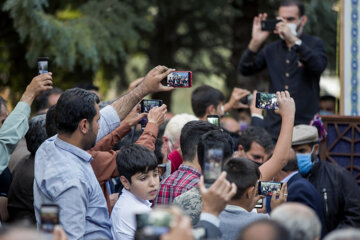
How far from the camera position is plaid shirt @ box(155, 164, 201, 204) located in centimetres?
482

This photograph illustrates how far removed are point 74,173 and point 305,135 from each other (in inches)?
126

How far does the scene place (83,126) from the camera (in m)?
4.46

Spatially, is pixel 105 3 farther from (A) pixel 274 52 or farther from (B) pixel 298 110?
(B) pixel 298 110

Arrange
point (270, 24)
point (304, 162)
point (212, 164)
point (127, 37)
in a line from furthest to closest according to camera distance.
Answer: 1. point (127, 37)
2. point (270, 24)
3. point (304, 162)
4. point (212, 164)

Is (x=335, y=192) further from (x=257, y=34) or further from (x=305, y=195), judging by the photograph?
(x=257, y=34)

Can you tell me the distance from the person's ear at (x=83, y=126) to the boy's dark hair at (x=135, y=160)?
0.51m

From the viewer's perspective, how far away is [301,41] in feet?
25.8

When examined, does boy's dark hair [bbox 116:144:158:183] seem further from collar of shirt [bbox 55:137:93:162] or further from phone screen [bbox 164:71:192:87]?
phone screen [bbox 164:71:192:87]

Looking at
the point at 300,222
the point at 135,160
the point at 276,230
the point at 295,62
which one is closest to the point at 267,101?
the point at 135,160

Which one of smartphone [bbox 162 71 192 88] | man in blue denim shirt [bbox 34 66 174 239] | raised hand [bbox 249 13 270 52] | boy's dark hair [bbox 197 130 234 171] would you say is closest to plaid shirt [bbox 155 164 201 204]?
boy's dark hair [bbox 197 130 234 171]

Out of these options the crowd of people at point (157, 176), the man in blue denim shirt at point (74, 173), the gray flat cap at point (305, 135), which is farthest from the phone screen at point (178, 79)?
the gray flat cap at point (305, 135)

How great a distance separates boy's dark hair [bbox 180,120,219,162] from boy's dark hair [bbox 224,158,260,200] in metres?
0.71

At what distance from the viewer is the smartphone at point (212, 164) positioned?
148 inches

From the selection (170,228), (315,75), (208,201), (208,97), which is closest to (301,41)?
(315,75)
